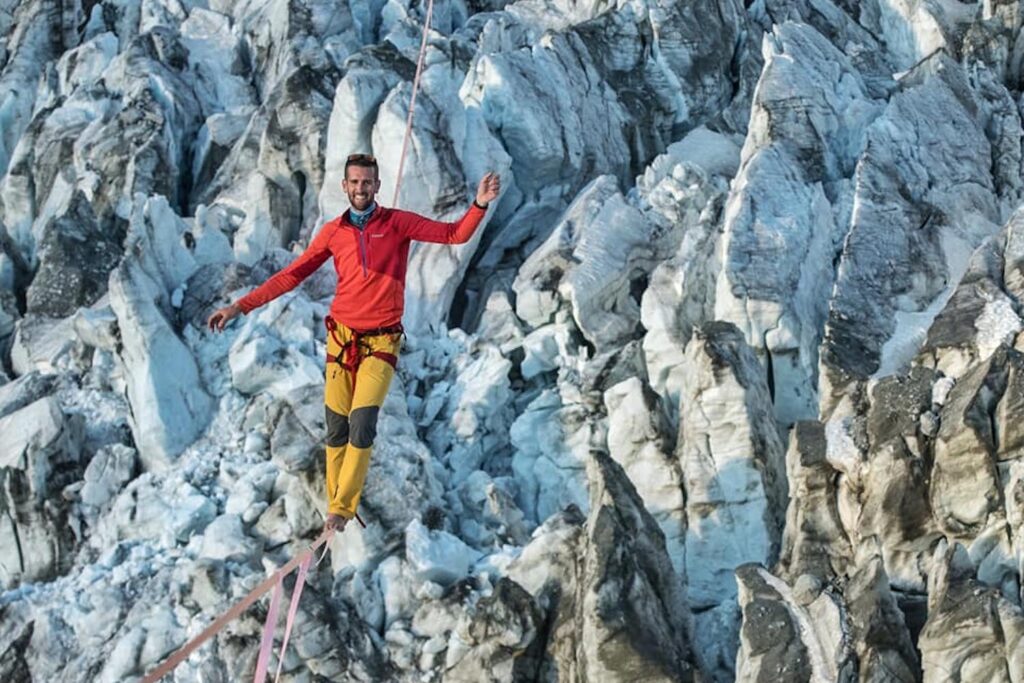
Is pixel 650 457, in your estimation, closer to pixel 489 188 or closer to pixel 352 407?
pixel 352 407

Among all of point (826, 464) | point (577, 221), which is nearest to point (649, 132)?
point (577, 221)

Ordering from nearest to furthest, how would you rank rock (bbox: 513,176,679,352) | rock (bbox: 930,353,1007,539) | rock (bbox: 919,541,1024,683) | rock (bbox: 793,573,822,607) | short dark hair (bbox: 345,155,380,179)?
short dark hair (bbox: 345,155,380,179) < rock (bbox: 919,541,1024,683) < rock (bbox: 793,573,822,607) < rock (bbox: 930,353,1007,539) < rock (bbox: 513,176,679,352)

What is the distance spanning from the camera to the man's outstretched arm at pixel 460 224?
8.41 m

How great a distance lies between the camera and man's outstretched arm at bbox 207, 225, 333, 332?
870 centimetres

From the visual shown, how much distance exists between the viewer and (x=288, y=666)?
17.5m

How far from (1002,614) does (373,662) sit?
912 cm

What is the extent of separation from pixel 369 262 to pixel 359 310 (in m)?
0.43

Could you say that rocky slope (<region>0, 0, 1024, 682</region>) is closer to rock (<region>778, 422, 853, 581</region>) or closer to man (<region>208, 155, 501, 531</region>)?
rock (<region>778, 422, 853, 581</region>)

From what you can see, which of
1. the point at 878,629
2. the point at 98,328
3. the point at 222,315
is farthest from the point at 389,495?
the point at 222,315

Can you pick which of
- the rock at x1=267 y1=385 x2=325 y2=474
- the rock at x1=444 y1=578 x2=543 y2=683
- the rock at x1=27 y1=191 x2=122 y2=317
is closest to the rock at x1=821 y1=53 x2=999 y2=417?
the rock at x1=444 y1=578 x2=543 y2=683

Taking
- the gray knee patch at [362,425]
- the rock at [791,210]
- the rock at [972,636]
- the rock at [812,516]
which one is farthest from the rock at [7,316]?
the rock at [972,636]

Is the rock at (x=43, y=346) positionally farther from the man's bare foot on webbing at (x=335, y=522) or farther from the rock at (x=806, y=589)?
the man's bare foot on webbing at (x=335, y=522)

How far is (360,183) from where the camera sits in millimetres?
8758

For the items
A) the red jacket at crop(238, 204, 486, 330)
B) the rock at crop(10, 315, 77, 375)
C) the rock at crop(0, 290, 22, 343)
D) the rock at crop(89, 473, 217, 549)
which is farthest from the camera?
the rock at crop(0, 290, 22, 343)
